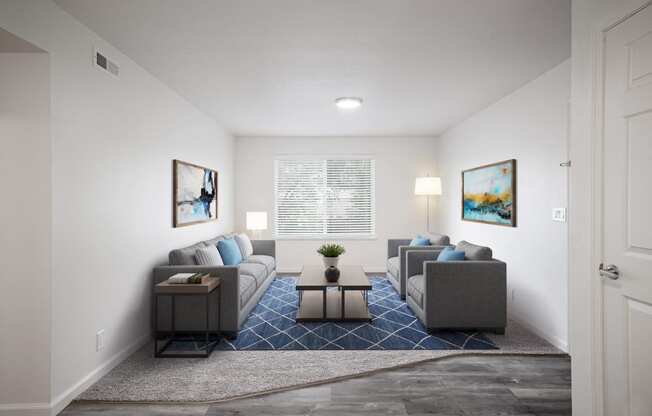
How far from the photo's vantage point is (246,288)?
3.91 meters

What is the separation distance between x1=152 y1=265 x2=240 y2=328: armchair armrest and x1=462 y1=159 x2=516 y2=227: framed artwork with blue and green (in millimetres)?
3095

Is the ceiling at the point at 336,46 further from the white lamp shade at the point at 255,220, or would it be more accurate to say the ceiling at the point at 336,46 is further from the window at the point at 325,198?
the window at the point at 325,198

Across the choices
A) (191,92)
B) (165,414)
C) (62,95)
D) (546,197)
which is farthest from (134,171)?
(546,197)

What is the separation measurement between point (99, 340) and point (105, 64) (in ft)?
7.05

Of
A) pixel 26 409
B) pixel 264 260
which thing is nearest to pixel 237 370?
pixel 26 409

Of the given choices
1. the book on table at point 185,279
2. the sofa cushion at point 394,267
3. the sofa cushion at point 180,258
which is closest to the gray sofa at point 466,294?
the sofa cushion at point 394,267

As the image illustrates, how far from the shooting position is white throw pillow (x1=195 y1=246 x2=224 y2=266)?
3.76m

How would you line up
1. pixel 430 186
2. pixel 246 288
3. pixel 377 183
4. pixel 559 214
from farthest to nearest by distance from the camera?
pixel 377 183, pixel 430 186, pixel 246 288, pixel 559 214

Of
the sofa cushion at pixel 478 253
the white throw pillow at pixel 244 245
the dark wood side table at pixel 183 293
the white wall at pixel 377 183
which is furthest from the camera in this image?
the white wall at pixel 377 183

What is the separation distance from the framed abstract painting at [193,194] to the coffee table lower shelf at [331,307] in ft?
5.76

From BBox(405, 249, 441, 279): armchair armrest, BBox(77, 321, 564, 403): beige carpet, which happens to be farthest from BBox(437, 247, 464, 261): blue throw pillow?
BBox(77, 321, 564, 403): beige carpet

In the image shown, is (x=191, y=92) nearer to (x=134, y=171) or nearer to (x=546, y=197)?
(x=134, y=171)

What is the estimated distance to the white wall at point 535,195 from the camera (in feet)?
10.6

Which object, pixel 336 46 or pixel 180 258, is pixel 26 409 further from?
pixel 336 46
